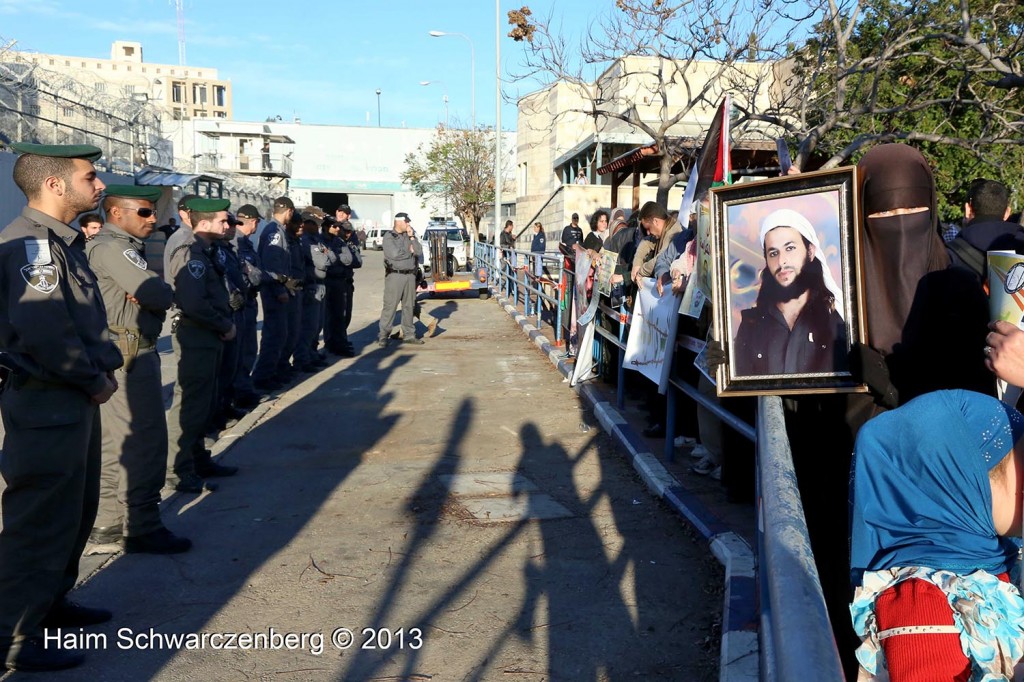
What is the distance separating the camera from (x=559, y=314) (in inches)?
477

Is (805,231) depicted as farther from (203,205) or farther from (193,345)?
(203,205)

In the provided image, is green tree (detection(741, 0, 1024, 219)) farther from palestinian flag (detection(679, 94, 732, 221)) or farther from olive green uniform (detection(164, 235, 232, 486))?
olive green uniform (detection(164, 235, 232, 486))

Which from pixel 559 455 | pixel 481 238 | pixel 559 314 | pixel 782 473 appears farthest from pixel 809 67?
pixel 481 238

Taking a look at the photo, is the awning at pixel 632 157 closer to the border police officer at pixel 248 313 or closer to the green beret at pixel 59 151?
the border police officer at pixel 248 313

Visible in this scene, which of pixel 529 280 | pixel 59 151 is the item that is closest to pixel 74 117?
pixel 529 280

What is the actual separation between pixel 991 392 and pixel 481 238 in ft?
130

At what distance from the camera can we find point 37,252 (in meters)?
3.52

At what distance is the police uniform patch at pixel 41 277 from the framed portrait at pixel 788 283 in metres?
2.73

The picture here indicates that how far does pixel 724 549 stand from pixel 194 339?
375cm

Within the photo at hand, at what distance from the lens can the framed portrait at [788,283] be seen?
3.48 m

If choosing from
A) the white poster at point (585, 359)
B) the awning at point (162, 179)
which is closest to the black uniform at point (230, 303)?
the white poster at point (585, 359)

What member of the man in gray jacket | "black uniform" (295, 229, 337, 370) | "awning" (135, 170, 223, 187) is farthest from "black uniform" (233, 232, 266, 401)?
"awning" (135, 170, 223, 187)

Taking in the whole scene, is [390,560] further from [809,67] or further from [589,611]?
[809,67]

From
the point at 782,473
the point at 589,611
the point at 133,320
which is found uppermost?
the point at 133,320
